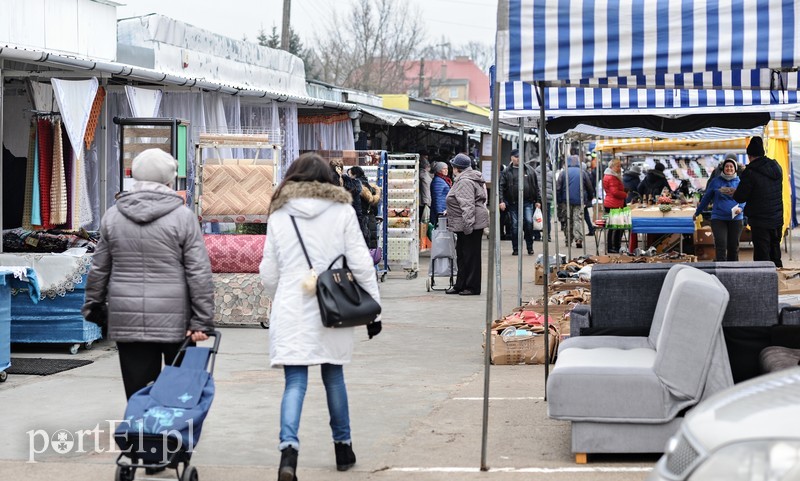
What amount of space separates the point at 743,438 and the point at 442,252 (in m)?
12.4

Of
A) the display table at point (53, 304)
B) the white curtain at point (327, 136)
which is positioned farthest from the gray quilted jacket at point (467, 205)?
the display table at point (53, 304)

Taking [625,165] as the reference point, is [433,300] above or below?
below

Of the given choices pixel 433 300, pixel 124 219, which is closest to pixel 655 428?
pixel 124 219

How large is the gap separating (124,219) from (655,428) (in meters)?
3.24

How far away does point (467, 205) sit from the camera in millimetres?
15344

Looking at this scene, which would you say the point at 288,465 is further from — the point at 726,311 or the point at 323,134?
the point at 323,134

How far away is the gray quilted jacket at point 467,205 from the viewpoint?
15.4m

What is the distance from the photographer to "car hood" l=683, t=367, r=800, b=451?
12.6ft

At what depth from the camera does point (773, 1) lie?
6.10m

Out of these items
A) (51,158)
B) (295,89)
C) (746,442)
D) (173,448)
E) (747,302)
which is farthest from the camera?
(295,89)

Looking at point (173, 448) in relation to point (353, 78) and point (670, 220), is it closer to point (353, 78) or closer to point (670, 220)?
point (670, 220)

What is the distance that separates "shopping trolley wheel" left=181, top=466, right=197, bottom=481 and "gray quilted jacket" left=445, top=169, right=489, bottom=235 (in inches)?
386

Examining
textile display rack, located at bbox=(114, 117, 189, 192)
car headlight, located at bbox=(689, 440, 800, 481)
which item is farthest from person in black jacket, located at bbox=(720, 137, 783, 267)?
car headlight, located at bbox=(689, 440, 800, 481)

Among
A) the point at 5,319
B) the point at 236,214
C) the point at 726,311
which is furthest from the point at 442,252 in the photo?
the point at 726,311
